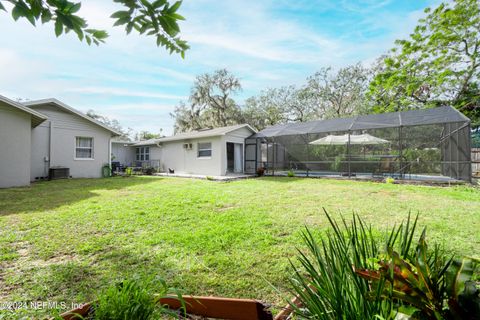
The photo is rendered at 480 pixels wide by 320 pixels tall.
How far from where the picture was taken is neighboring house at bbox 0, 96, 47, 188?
8.13 meters

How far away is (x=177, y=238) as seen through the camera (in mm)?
3242

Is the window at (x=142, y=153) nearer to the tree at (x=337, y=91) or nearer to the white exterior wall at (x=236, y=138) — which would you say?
the white exterior wall at (x=236, y=138)

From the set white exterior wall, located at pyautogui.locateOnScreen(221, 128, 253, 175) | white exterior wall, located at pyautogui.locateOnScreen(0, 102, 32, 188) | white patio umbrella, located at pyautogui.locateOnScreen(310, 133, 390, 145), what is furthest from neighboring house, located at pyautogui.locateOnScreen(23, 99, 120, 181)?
white patio umbrella, located at pyautogui.locateOnScreen(310, 133, 390, 145)

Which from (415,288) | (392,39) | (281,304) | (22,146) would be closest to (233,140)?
(22,146)

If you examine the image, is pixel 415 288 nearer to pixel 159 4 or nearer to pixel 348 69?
pixel 159 4

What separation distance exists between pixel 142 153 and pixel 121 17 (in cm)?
2074

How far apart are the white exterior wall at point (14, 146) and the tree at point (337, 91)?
23082 millimetres

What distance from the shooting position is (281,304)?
1.81 m

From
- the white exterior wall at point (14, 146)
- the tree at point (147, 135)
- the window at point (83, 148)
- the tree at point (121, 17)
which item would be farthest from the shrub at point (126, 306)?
the tree at point (147, 135)

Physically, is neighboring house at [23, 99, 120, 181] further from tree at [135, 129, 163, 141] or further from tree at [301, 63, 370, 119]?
tree at [135, 129, 163, 141]

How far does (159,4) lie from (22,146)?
35.6 feet

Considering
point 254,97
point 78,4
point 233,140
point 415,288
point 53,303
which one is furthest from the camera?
point 254,97

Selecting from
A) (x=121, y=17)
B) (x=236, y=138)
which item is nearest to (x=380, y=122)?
(x=236, y=138)

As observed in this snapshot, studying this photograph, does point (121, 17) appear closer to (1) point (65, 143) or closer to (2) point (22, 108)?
(2) point (22, 108)
